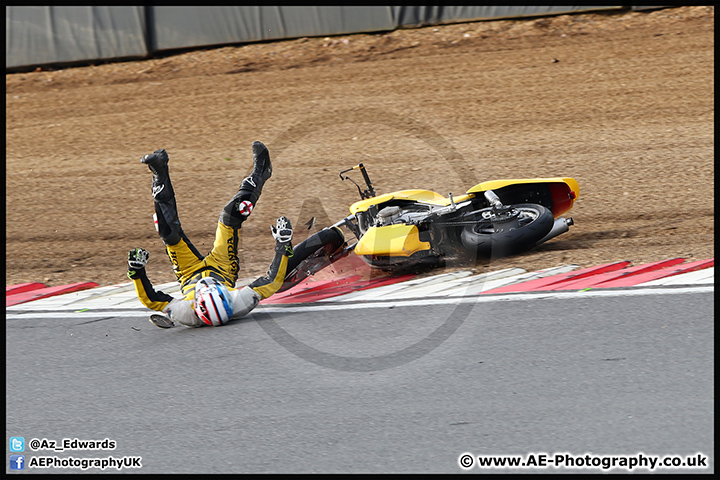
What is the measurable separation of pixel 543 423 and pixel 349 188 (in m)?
6.64

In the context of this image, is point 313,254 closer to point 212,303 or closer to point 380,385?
point 212,303

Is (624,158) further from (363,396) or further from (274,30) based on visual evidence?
(274,30)

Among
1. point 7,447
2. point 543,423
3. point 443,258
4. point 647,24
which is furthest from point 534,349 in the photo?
point 647,24

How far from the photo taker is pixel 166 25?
604 inches

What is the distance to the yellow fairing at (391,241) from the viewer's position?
7164 millimetres

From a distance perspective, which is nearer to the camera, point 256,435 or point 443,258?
point 256,435

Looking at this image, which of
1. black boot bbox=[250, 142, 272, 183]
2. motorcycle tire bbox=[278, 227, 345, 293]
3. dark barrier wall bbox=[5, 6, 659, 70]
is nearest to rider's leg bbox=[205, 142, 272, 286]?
black boot bbox=[250, 142, 272, 183]

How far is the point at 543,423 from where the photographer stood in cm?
427

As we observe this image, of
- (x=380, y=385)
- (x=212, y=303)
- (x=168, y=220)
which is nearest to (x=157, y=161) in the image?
(x=168, y=220)

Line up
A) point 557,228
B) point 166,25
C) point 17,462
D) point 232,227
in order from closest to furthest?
point 17,462
point 232,227
point 557,228
point 166,25

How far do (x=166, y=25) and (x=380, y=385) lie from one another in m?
12.1

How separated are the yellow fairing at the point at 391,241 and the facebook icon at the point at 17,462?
3.52 meters

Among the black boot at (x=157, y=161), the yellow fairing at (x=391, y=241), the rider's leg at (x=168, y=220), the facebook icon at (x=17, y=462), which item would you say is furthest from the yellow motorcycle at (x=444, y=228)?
the facebook icon at (x=17, y=462)

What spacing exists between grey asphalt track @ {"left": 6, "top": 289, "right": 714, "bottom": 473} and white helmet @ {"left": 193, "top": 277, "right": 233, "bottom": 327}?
11 centimetres
